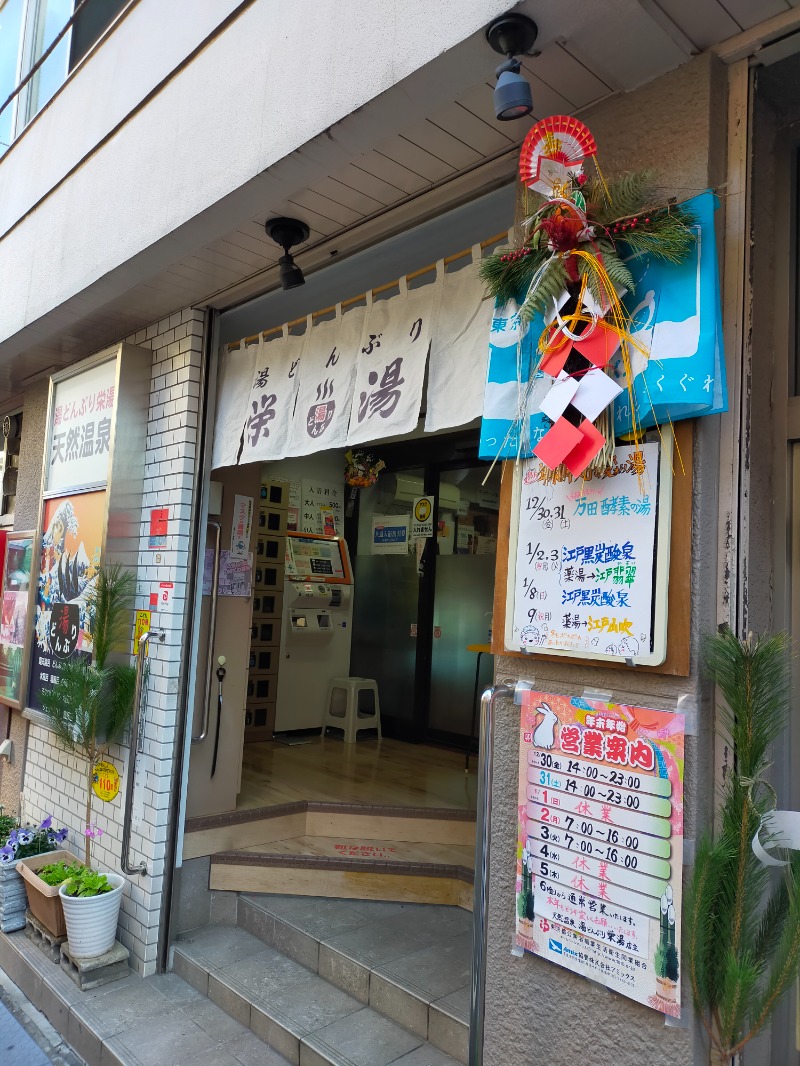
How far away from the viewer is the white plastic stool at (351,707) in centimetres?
717

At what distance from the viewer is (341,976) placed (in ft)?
11.6

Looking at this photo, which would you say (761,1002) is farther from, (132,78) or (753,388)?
(132,78)

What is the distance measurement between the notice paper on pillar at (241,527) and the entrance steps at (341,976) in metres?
2.10

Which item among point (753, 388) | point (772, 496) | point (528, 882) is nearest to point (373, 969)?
point (528, 882)

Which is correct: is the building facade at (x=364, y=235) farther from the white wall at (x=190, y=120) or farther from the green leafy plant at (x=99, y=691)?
the green leafy plant at (x=99, y=691)

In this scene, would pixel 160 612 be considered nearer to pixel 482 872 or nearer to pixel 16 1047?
pixel 16 1047

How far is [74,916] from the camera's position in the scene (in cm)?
387

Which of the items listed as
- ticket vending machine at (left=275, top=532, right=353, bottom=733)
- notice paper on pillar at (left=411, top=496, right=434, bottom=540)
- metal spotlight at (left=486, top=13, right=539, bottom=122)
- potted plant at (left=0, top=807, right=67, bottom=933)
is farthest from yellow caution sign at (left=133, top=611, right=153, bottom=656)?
notice paper on pillar at (left=411, top=496, right=434, bottom=540)

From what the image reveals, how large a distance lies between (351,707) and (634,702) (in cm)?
536

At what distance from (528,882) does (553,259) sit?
1914mm

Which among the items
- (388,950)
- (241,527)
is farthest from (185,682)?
(388,950)

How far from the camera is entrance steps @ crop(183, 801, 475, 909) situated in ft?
13.5

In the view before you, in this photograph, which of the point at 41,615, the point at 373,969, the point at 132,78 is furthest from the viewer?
the point at 41,615

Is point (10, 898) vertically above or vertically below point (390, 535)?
below
